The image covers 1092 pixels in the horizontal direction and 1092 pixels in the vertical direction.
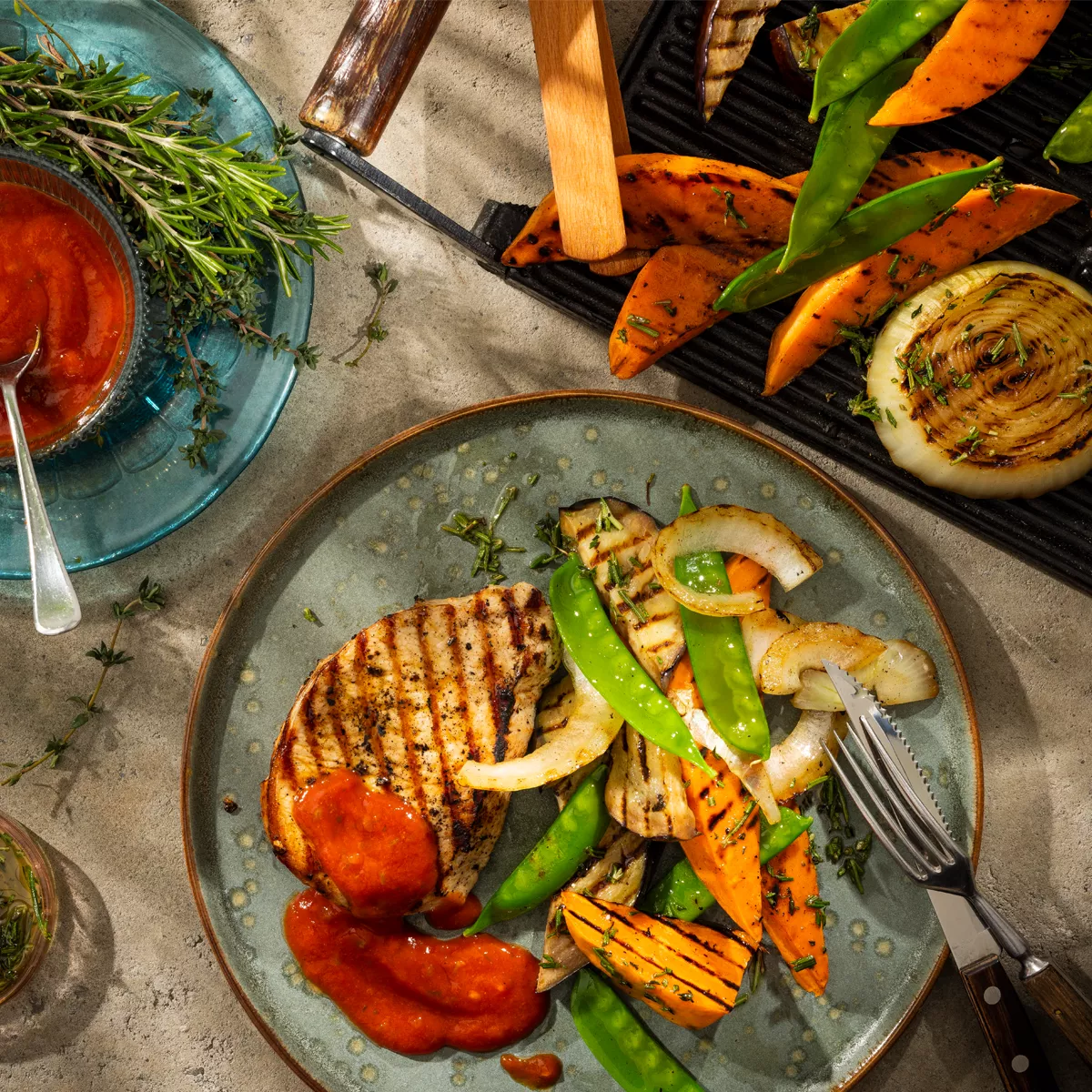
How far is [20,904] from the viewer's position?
2.58m

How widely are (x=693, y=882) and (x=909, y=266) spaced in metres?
1.65

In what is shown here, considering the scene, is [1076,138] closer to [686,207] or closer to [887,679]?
[686,207]

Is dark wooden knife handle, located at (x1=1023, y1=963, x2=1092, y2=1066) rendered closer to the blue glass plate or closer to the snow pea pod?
the snow pea pod

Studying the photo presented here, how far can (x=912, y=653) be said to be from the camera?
7.80 ft

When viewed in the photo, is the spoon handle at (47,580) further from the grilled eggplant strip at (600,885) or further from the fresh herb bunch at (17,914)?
the grilled eggplant strip at (600,885)

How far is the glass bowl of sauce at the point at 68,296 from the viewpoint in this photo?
80.2 inches

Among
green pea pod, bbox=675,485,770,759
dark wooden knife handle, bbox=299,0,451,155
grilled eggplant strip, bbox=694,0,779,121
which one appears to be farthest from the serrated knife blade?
dark wooden knife handle, bbox=299,0,451,155

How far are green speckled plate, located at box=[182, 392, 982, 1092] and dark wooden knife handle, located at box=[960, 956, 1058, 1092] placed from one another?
15 centimetres

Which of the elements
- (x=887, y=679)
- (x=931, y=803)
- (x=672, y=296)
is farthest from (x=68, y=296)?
(x=931, y=803)

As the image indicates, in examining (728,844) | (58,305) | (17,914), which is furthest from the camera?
(17,914)

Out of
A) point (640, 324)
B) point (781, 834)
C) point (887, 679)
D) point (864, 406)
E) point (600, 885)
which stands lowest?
point (600, 885)

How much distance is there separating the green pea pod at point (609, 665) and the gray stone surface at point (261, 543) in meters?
0.62

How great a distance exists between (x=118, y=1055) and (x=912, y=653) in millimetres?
2457

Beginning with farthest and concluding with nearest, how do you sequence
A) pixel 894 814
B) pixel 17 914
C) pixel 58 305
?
pixel 17 914 → pixel 894 814 → pixel 58 305
